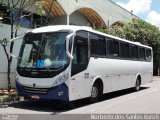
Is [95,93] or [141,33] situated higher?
[141,33]

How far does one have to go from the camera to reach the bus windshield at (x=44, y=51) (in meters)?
12.0

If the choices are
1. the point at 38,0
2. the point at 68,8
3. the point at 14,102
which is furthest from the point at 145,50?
the point at 14,102

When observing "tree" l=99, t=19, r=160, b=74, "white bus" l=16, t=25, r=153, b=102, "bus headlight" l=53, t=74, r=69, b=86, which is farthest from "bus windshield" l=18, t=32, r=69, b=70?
"tree" l=99, t=19, r=160, b=74

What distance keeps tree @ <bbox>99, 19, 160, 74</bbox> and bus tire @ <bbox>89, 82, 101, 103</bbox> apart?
45.4ft

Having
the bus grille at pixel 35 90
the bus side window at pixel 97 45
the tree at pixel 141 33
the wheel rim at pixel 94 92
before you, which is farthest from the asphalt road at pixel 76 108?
the tree at pixel 141 33

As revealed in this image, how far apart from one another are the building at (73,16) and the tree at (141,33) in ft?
5.40

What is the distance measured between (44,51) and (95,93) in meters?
2.93

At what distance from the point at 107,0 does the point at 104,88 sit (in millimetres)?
19013

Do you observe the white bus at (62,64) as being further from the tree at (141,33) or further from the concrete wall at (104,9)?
the tree at (141,33)

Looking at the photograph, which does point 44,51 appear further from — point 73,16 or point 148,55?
point 73,16

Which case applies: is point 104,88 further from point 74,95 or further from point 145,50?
point 145,50

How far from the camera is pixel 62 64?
39.1 ft

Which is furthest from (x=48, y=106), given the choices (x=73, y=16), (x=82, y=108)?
(x=73, y=16)

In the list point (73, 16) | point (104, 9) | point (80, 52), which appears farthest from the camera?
point (104, 9)
